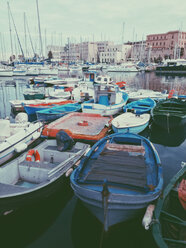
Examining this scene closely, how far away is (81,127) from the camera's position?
12.5 metres

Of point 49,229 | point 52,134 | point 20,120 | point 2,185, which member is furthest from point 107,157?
point 20,120

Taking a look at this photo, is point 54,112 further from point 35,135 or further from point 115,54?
point 115,54

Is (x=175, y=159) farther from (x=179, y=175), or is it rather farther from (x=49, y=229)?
(x=49, y=229)

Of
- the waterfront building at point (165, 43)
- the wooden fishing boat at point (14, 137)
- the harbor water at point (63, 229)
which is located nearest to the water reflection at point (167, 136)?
the harbor water at point (63, 229)

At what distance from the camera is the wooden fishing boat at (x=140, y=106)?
16948 millimetres

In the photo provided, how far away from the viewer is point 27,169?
7.20 metres

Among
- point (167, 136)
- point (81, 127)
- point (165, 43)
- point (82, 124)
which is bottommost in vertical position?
point (167, 136)

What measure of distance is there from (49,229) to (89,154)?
9.80 feet

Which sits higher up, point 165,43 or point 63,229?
point 165,43

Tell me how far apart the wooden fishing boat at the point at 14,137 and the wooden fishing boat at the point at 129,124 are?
16.3 ft

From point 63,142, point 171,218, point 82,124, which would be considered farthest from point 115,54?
point 171,218

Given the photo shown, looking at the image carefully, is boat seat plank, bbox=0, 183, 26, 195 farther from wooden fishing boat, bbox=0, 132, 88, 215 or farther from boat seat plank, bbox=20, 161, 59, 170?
boat seat plank, bbox=20, 161, 59, 170

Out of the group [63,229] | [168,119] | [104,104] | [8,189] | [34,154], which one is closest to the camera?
[8,189]

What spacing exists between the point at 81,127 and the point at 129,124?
322 centimetres
